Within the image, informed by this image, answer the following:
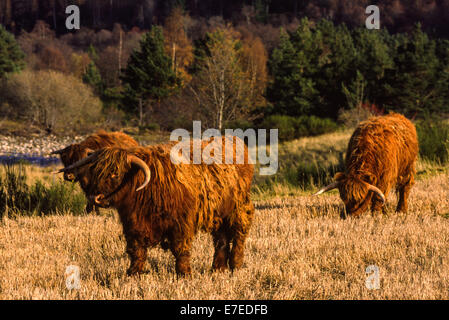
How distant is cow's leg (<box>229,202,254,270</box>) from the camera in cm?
475

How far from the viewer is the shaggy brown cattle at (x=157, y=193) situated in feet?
13.0

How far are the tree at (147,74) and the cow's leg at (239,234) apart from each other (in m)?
34.6

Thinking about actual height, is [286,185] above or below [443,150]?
below

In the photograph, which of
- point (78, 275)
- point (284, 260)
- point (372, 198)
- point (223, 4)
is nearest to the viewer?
point (78, 275)

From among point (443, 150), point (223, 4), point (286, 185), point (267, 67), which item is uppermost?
point (223, 4)

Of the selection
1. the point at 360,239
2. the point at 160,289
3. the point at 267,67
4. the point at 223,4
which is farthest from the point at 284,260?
the point at 223,4

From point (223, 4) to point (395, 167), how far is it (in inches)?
4297

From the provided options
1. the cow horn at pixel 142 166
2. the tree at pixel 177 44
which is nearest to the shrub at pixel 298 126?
the cow horn at pixel 142 166

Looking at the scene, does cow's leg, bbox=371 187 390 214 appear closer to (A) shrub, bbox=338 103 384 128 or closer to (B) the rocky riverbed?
(A) shrub, bbox=338 103 384 128

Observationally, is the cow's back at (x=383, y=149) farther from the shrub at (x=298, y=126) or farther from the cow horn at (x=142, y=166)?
the shrub at (x=298, y=126)

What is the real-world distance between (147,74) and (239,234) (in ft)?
118

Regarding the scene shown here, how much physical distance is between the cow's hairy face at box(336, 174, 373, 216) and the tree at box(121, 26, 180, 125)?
3316 cm

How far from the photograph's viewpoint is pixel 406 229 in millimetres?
6297
